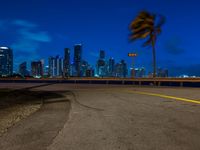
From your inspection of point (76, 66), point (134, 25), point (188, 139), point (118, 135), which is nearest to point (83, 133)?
point (118, 135)

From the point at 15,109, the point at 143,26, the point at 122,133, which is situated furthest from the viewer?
the point at 143,26

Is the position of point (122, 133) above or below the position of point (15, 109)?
above

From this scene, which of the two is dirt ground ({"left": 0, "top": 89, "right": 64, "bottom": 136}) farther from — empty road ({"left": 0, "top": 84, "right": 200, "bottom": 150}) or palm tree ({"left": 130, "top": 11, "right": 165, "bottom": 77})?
palm tree ({"left": 130, "top": 11, "right": 165, "bottom": 77})

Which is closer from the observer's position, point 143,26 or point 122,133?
point 122,133

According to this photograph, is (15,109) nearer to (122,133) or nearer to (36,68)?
(122,133)

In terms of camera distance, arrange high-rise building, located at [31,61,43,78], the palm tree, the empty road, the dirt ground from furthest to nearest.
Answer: high-rise building, located at [31,61,43,78] < the palm tree < the dirt ground < the empty road

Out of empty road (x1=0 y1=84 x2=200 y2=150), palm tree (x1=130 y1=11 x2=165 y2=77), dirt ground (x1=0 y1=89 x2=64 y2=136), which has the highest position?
palm tree (x1=130 y1=11 x2=165 y2=77)

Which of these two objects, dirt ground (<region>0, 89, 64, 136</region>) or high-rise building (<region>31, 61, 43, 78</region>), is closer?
dirt ground (<region>0, 89, 64, 136</region>)

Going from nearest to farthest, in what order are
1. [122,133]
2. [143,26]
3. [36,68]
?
[122,133], [143,26], [36,68]

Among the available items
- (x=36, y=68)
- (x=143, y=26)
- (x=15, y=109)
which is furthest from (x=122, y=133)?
(x=36, y=68)

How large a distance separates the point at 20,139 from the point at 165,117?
15.0 feet

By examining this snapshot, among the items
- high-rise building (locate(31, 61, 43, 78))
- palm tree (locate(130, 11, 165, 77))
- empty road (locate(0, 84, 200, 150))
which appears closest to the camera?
empty road (locate(0, 84, 200, 150))

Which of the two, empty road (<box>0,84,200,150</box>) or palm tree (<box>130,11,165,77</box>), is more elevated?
palm tree (<box>130,11,165,77</box>)

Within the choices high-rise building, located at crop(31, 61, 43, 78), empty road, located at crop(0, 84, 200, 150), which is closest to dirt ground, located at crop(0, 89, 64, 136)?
empty road, located at crop(0, 84, 200, 150)
